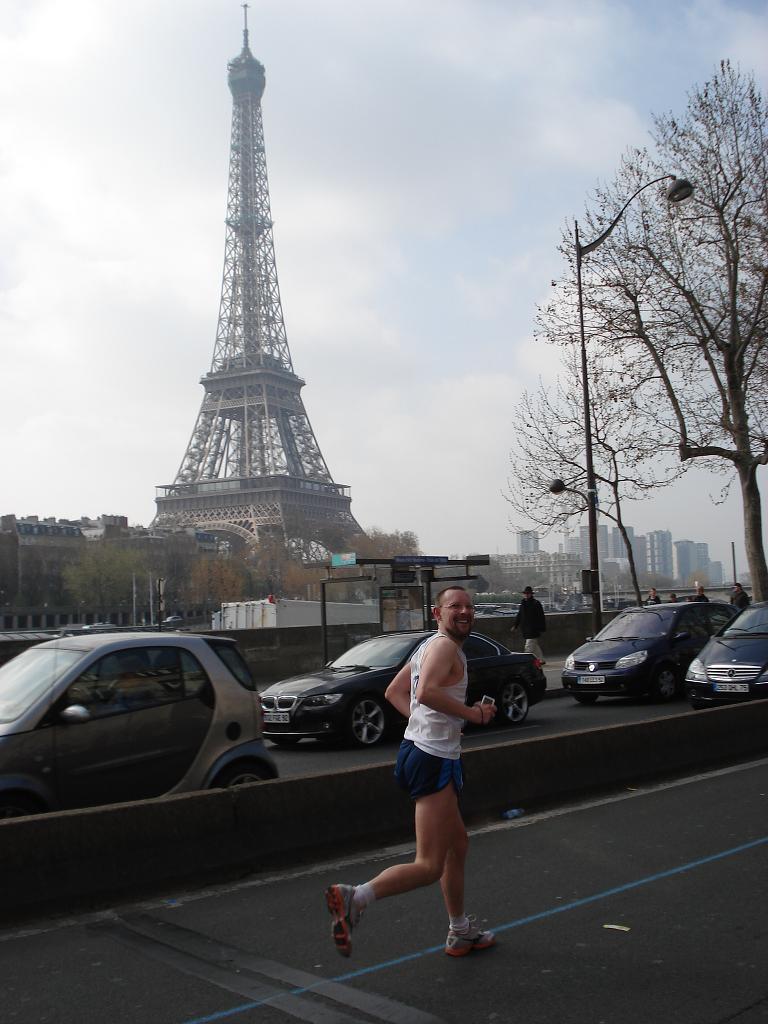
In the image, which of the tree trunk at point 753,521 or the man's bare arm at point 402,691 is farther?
the tree trunk at point 753,521

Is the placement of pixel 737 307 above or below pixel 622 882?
above

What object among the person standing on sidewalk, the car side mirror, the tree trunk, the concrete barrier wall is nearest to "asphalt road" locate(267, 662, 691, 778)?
the person standing on sidewalk

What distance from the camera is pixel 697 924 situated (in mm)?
5227

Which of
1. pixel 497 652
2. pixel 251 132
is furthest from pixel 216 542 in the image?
pixel 497 652

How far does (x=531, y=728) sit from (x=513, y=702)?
518 mm

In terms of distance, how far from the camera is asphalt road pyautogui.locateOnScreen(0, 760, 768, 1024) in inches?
166

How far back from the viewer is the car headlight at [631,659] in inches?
663

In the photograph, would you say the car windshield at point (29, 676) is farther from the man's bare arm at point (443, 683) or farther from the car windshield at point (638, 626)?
the car windshield at point (638, 626)

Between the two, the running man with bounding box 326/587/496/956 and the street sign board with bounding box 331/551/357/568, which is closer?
the running man with bounding box 326/587/496/956

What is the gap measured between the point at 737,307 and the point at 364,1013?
88.0ft

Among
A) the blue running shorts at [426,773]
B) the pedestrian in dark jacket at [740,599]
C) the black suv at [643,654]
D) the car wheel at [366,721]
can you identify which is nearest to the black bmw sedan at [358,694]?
the car wheel at [366,721]

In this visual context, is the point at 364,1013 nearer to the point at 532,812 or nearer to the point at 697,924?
the point at 697,924

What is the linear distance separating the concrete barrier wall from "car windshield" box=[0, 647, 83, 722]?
1.23 m

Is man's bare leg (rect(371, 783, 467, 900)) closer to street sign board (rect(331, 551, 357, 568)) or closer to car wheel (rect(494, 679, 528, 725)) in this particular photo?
car wheel (rect(494, 679, 528, 725))
